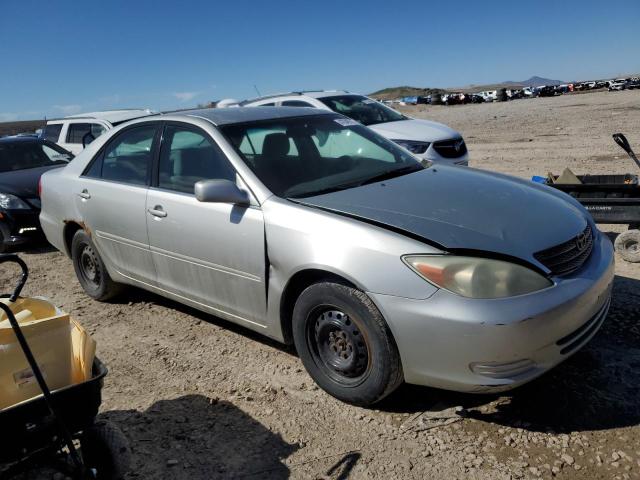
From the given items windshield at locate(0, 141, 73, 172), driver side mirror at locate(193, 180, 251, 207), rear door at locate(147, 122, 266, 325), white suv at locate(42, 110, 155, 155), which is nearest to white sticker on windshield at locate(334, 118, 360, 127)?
rear door at locate(147, 122, 266, 325)

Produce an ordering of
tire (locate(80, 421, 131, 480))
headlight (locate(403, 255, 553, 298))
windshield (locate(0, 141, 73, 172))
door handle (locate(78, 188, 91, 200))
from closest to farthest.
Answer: tire (locate(80, 421, 131, 480)), headlight (locate(403, 255, 553, 298)), door handle (locate(78, 188, 91, 200)), windshield (locate(0, 141, 73, 172))

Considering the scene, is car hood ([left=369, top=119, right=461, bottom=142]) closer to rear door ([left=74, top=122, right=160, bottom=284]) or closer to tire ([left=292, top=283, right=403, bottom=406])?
rear door ([left=74, top=122, right=160, bottom=284])

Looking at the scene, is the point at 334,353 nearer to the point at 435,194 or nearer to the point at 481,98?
the point at 435,194

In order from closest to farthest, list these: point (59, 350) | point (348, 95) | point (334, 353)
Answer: point (59, 350) < point (334, 353) < point (348, 95)

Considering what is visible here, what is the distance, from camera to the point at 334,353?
127 inches

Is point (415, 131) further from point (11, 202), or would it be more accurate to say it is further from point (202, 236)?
point (11, 202)

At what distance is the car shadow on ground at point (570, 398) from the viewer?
116 inches

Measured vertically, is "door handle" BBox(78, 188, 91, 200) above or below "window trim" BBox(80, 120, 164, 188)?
below

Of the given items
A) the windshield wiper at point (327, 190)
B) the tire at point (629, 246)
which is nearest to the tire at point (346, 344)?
the windshield wiper at point (327, 190)

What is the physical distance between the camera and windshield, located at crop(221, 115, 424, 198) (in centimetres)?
364

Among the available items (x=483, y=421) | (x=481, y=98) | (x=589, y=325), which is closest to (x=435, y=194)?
(x=589, y=325)

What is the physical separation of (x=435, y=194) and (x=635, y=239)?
111 inches

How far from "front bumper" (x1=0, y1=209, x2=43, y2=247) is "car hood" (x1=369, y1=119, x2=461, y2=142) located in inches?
201

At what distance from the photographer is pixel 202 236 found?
3729mm
